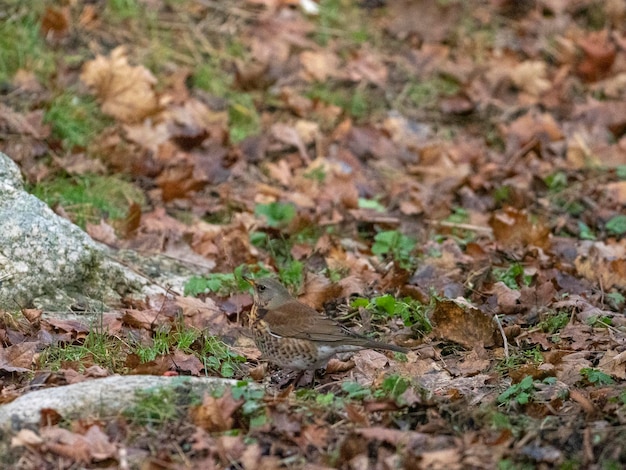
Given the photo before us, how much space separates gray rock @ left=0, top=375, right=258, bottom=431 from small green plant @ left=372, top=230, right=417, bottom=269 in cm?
275

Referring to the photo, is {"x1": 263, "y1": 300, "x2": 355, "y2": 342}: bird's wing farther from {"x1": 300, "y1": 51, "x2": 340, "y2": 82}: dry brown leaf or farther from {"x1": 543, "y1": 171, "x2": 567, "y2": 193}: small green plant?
{"x1": 300, "y1": 51, "x2": 340, "y2": 82}: dry brown leaf

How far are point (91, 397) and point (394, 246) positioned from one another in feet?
10.8

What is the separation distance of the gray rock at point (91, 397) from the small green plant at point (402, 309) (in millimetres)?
1666

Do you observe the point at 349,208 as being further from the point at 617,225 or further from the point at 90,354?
the point at 90,354

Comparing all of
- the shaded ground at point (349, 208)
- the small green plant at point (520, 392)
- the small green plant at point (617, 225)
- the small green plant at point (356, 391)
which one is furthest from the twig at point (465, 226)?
the small green plant at point (356, 391)

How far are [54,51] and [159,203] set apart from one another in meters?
2.17

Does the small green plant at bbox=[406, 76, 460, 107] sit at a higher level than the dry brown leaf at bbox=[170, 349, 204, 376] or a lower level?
higher

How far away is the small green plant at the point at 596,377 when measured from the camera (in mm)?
4680

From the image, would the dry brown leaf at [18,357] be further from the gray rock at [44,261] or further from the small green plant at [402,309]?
the small green plant at [402,309]

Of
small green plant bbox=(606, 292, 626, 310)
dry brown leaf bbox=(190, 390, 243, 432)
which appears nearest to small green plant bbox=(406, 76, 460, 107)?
small green plant bbox=(606, 292, 626, 310)

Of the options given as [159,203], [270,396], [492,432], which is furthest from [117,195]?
[492,432]

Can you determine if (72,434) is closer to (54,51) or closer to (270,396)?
(270,396)

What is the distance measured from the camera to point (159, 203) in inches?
295

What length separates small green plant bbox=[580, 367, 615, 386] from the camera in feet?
15.4
